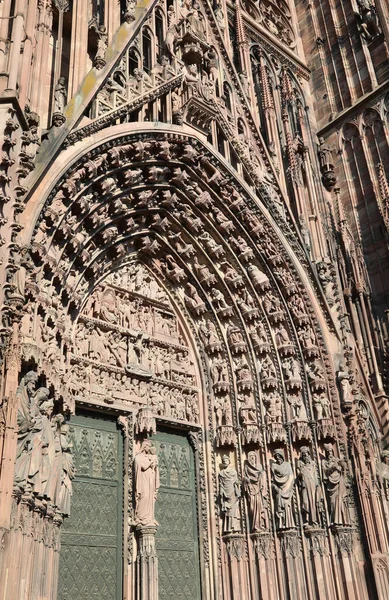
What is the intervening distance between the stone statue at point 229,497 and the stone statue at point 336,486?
4.28 ft

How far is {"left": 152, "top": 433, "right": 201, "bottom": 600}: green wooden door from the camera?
8.31m

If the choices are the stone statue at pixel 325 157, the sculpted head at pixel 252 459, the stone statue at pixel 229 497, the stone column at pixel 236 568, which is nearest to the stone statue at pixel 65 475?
the stone statue at pixel 229 497

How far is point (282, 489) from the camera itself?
8.81 m

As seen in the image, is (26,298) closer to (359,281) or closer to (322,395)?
(322,395)

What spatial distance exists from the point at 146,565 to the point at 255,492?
1.91 m

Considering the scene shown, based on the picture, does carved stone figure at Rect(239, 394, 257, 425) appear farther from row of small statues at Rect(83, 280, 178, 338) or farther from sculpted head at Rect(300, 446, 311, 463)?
row of small statues at Rect(83, 280, 178, 338)

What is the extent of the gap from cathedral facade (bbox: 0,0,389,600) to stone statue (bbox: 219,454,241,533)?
0.03 metres

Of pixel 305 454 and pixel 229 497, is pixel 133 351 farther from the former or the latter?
pixel 305 454

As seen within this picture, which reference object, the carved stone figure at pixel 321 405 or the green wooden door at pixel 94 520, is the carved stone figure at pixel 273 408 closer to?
the carved stone figure at pixel 321 405

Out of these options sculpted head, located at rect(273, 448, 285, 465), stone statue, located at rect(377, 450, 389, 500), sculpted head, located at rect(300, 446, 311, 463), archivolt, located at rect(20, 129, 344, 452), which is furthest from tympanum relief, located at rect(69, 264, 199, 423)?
stone statue, located at rect(377, 450, 389, 500)

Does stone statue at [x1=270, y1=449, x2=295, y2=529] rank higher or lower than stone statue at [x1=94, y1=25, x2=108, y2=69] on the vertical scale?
lower

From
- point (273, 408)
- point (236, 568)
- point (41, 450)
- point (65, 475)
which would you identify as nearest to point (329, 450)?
point (273, 408)

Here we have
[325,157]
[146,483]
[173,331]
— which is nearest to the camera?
[146,483]

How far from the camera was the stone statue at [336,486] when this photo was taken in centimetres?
848
